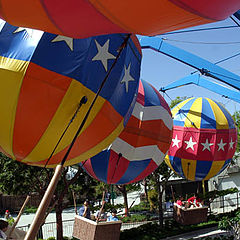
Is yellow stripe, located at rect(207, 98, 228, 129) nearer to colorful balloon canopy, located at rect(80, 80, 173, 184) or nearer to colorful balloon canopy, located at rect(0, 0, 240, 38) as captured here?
colorful balloon canopy, located at rect(80, 80, 173, 184)

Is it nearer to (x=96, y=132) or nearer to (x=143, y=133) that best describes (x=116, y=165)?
(x=143, y=133)

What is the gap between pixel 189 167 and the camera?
31.5 feet

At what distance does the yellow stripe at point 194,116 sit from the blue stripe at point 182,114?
117mm

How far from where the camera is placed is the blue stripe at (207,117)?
31.7ft

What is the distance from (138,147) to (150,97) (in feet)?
4.46

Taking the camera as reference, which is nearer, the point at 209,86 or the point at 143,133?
the point at 143,133

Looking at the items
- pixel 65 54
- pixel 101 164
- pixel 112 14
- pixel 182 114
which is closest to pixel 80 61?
pixel 65 54

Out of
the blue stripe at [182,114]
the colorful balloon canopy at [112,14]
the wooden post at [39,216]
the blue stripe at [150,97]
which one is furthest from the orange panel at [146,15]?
the blue stripe at [182,114]

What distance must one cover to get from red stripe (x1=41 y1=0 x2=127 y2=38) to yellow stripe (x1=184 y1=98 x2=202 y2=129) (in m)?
8.41

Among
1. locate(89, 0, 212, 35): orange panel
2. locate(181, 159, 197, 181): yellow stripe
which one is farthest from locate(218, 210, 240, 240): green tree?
locate(89, 0, 212, 35): orange panel

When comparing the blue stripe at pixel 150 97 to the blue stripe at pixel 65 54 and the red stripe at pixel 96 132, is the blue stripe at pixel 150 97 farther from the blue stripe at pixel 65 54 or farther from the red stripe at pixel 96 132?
the blue stripe at pixel 65 54

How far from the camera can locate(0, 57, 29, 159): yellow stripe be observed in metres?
3.39

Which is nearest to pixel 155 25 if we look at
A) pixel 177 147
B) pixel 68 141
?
pixel 68 141

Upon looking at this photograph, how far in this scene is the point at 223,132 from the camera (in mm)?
9609
